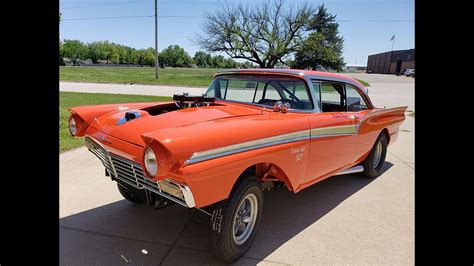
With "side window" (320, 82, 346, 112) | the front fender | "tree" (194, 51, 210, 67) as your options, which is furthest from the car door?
"tree" (194, 51, 210, 67)

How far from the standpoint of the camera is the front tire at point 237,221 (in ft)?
8.16

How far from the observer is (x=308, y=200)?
3.98 metres

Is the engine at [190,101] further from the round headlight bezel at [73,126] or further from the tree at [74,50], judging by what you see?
the tree at [74,50]

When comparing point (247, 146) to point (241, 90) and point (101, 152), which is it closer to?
point (101, 152)

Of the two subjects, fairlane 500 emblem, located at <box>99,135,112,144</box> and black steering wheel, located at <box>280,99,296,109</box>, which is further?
black steering wheel, located at <box>280,99,296,109</box>

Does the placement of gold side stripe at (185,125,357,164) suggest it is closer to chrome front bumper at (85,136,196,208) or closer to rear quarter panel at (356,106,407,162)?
chrome front bumper at (85,136,196,208)

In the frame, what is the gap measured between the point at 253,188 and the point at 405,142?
5936 mm

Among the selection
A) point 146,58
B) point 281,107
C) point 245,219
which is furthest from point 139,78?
point 146,58

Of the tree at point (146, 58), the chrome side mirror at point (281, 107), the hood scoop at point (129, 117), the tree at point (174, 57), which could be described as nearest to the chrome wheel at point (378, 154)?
the chrome side mirror at point (281, 107)

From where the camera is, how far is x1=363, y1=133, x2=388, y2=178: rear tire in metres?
4.72

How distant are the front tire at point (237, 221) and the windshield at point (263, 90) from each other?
4.06ft
